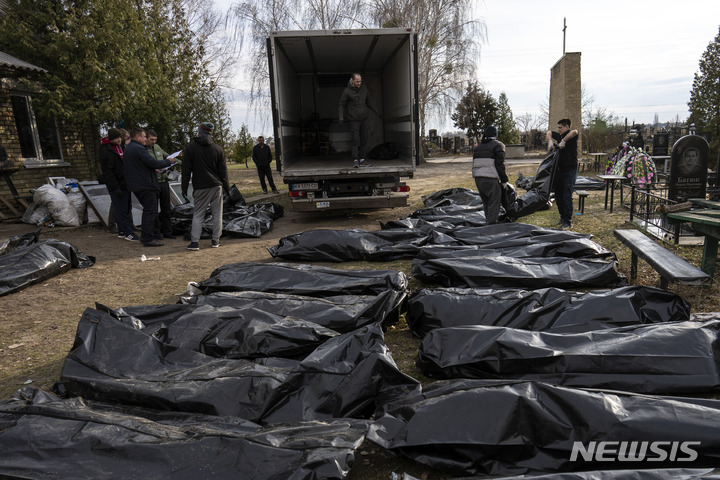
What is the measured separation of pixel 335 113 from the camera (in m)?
12.4

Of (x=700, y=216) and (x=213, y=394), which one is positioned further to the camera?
(x=700, y=216)

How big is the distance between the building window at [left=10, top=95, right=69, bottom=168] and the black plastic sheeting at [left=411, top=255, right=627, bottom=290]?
35.0 feet

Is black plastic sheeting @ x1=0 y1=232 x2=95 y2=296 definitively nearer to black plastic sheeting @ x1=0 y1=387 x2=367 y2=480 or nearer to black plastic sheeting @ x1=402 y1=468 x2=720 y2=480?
black plastic sheeting @ x1=0 y1=387 x2=367 y2=480

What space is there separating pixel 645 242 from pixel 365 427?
398 cm

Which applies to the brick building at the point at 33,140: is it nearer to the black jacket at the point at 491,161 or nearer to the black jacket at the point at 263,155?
the black jacket at the point at 263,155

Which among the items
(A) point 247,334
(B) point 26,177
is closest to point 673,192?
(A) point 247,334

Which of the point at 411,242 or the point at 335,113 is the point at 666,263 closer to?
the point at 411,242

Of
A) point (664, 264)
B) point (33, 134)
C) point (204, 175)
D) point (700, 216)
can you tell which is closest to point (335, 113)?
point (204, 175)

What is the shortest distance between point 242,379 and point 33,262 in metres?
4.55

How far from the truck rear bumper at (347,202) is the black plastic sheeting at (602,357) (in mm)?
6272

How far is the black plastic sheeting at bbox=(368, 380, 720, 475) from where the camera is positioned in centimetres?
194

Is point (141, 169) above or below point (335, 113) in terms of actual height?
below

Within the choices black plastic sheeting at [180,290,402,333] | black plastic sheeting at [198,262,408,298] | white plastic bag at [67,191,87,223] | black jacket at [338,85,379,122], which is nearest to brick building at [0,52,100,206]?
white plastic bag at [67,191,87,223]

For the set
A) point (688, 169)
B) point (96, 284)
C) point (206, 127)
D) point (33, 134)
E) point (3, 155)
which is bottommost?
point (96, 284)
